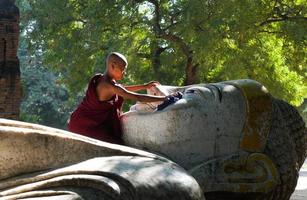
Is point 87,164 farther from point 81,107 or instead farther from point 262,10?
point 262,10

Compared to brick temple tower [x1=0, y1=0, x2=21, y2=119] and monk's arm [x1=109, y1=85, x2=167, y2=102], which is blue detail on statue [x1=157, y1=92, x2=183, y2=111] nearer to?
monk's arm [x1=109, y1=85, x2=167, y2=102]

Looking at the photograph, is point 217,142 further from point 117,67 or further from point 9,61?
point 9,61

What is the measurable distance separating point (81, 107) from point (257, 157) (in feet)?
4.51

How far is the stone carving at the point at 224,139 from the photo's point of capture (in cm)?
414

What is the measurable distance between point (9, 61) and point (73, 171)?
29.5 feet

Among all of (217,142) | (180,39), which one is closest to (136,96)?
(217,142)

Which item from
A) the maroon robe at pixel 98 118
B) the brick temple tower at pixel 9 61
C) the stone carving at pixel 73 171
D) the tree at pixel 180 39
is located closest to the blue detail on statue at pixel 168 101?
the maroon robe at pixel 98 118

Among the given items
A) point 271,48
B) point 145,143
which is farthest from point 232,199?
point 271,48

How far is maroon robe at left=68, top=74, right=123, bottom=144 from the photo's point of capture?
4.58 meters

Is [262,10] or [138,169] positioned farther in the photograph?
[262,10]

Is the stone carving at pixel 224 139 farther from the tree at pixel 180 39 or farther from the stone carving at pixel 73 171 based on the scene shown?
the tree at pixel 180 39

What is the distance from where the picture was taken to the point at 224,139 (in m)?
4.29

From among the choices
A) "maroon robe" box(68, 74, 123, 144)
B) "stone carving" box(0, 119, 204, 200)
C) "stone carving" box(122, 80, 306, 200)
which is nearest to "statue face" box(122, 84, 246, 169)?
"stone carving" box(122, 80, 306, 200)

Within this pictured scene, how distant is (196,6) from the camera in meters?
12.7
